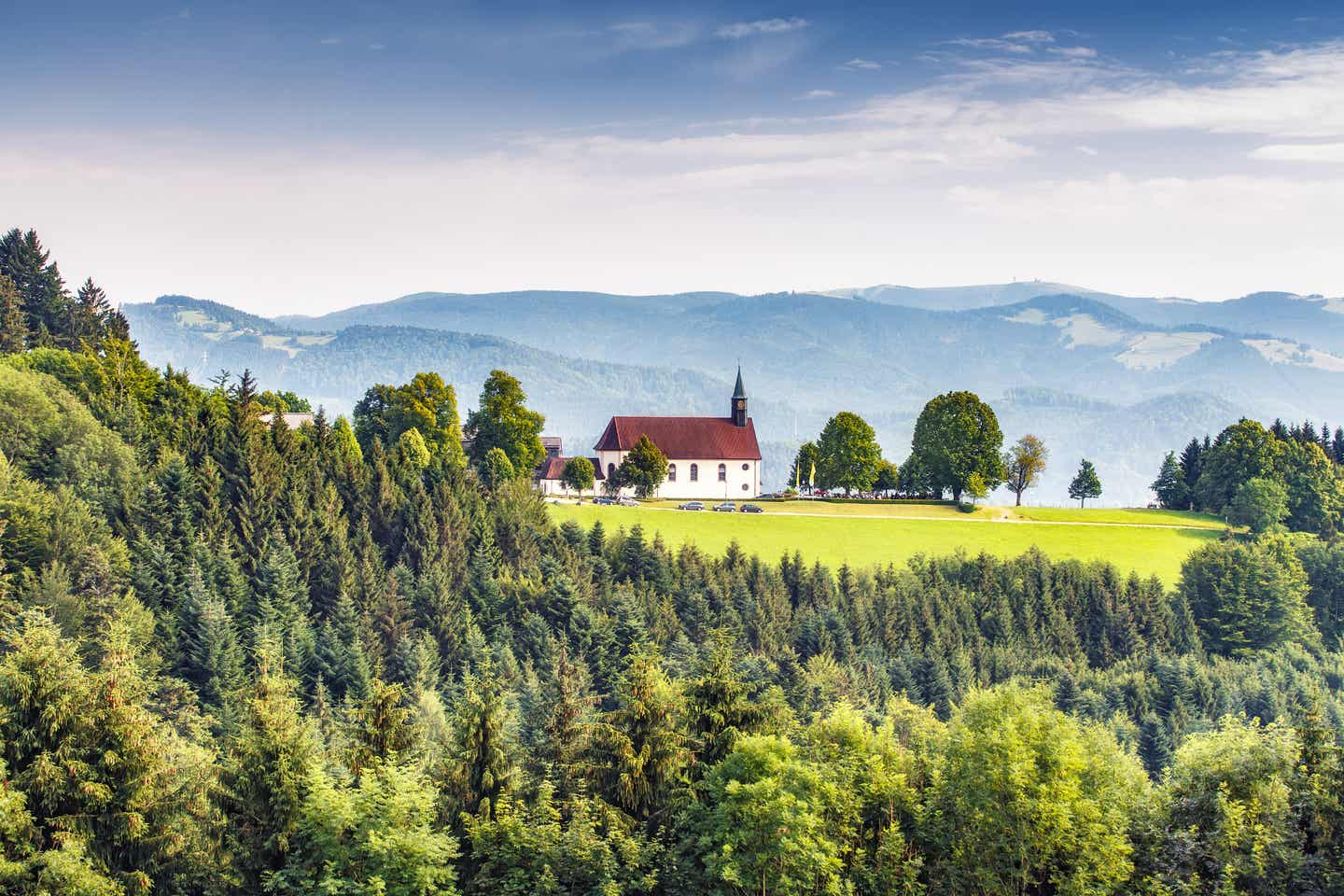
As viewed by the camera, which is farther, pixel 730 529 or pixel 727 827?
pixel 730 529

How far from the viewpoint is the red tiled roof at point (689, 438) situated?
458 ft

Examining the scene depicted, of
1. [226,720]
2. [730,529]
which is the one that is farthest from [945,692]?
[226,720]

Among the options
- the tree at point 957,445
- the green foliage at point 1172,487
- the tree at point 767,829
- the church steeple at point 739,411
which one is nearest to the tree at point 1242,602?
the tree at point 957,445

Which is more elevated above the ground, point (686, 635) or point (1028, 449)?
point (1028, 449)

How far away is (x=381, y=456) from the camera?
85.3 m

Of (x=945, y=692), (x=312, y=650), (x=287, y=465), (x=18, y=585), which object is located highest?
(x=287, y=465)

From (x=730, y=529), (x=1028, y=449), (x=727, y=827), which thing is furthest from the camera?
(x=1028, y=449)

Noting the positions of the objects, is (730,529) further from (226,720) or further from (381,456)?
(226,720)

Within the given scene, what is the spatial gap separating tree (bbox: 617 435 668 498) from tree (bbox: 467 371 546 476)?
11.2 metres

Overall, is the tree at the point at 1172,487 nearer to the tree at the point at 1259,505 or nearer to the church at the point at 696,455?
the tree at the point at 1259,505

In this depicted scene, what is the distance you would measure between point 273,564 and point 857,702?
1444 inches

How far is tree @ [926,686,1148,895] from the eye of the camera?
1380 inches

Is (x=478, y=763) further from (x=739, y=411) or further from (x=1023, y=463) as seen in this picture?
(x=739, y=411)

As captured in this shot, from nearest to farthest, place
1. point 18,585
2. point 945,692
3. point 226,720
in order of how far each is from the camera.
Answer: point 226,720 → point 18,585 → point 945,692
